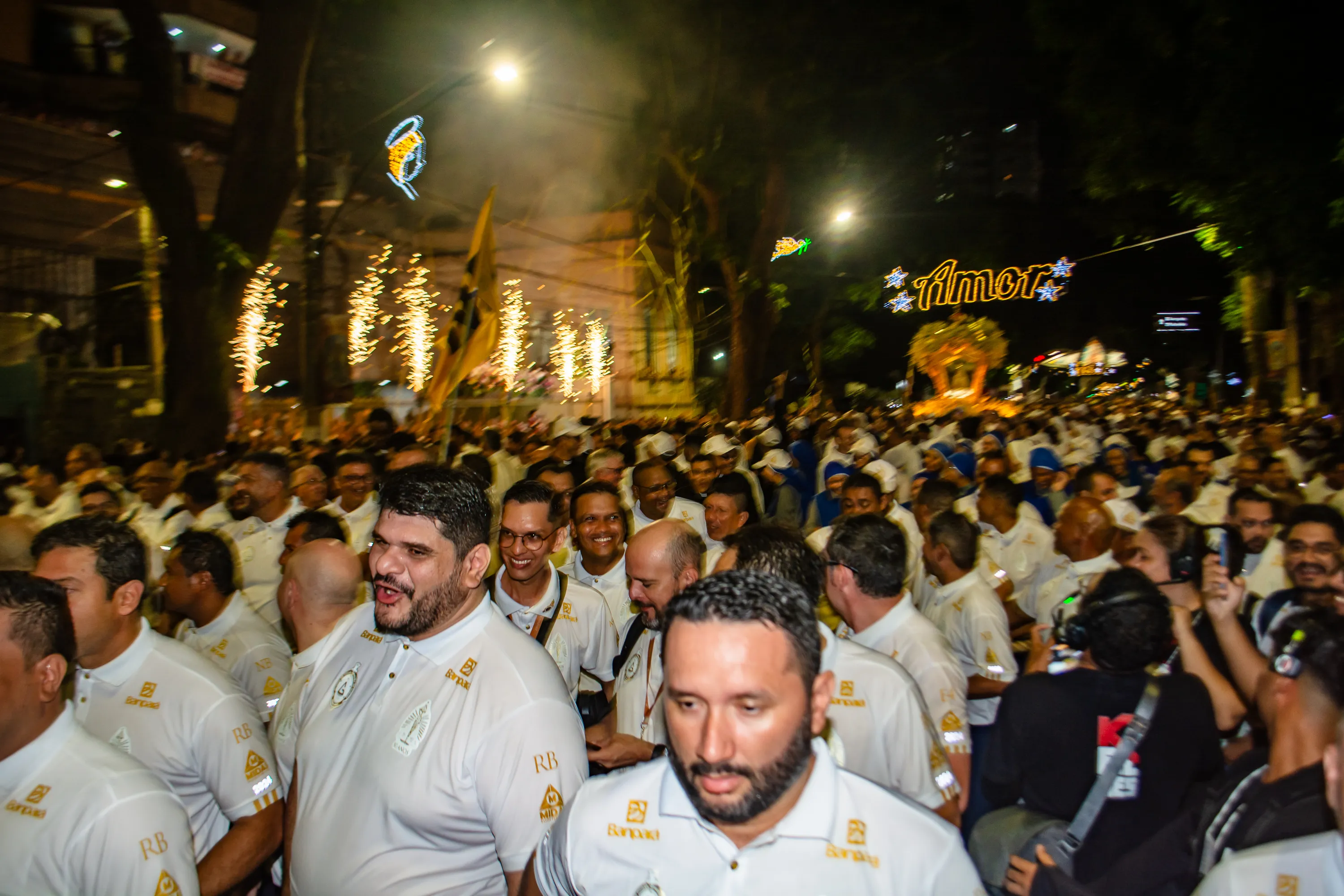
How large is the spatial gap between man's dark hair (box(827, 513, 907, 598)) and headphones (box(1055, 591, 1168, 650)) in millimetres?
793

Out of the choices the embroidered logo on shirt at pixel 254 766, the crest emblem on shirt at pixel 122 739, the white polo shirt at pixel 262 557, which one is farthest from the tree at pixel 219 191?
the embroidered logo on shirt at pixel 254 766

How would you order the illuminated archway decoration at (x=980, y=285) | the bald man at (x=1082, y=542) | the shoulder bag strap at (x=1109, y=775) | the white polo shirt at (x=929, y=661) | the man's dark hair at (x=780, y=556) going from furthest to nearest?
the illuminated archway decoration at (x=980, y=285), the bald man at (x=1082, y=542), the white polo shirt at (x=929, y=661), the man's dark hair at (x=780, y=556), the shoulder bag strap at (x=1109, y=775)

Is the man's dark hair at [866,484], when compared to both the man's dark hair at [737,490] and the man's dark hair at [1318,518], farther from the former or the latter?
the man's dark hair at [1318,518]

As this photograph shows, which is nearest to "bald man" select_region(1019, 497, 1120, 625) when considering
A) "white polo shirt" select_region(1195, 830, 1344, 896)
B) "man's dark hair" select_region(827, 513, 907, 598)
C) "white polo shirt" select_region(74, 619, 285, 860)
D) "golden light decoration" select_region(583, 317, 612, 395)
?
"man's dark hair" select_region(827, 513, 907, 598)

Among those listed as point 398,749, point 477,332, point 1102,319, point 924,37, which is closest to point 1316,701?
point 398,749

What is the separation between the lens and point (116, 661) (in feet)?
11.3

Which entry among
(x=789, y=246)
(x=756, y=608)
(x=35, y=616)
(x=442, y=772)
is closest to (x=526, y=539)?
(x=442, y=772)

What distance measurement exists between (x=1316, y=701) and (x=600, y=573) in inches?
160

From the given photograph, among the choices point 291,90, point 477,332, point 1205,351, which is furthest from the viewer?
point 1205,351

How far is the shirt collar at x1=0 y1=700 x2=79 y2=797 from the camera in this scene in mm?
2637

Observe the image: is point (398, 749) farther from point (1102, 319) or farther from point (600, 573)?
point (1102, 319)

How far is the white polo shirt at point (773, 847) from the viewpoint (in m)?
2.12

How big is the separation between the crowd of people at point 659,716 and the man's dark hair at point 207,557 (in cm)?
2

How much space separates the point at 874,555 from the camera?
13.5 ft
